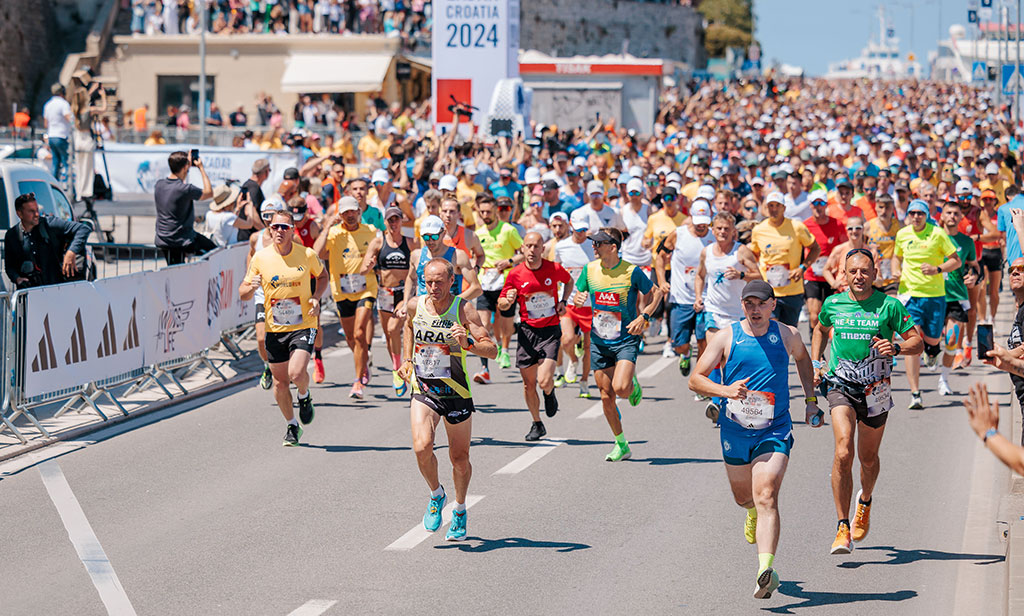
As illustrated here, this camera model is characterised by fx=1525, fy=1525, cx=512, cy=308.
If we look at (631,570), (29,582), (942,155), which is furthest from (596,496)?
(942,155)

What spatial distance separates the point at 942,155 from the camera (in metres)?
37.8

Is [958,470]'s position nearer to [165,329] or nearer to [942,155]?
[165,329]

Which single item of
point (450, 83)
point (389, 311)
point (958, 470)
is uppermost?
point (450, 83)

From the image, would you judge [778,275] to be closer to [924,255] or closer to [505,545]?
[924,255]

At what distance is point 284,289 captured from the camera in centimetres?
1247

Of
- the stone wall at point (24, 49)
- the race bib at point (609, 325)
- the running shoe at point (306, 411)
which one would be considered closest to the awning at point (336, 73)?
the stone wall at point (24, 49)

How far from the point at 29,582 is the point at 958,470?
694 cm

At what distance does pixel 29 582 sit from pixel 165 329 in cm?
636

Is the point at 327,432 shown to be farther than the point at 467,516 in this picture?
Yes

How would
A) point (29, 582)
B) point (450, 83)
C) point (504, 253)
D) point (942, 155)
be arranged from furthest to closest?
point (942, 155) < point (450, 83) < point (504, 253) < point (29, 582)

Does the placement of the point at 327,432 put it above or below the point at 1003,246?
below

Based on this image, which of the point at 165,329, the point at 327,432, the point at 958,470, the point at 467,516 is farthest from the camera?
the point at 165,329

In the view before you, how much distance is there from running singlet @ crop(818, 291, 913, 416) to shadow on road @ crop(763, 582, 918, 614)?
1.30 meters

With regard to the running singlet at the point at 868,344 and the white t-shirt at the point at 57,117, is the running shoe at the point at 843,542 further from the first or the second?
the white t-shirt at the point at 57,117
